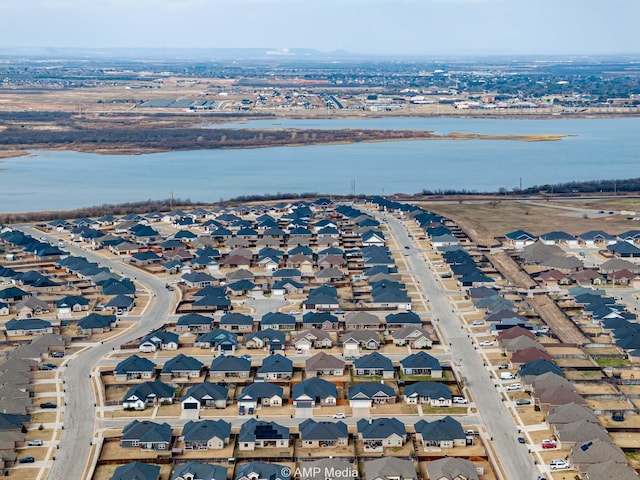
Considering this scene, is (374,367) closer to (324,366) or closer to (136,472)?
(324,366)

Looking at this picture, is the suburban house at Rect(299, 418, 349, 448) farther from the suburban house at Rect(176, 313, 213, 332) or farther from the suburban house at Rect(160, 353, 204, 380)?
the suburban house at Rect(176, 313, 213, 332)

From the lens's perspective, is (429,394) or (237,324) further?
(237,324)

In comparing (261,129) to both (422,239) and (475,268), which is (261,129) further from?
(475,268)

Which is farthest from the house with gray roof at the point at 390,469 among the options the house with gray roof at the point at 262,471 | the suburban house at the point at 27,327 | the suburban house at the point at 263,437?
the suburban house at the point at 27,327

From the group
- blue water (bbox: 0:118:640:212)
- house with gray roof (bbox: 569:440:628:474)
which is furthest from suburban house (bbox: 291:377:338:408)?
blue water (bbox: 0:118:640:212)

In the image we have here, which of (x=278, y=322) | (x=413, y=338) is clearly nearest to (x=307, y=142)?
(x=278, y=322)

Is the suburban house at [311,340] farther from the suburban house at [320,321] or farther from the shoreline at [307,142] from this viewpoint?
the shoreline at [307,142]

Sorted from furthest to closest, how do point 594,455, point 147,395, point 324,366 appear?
point 324,366 → point 147,395 → point 594,455
